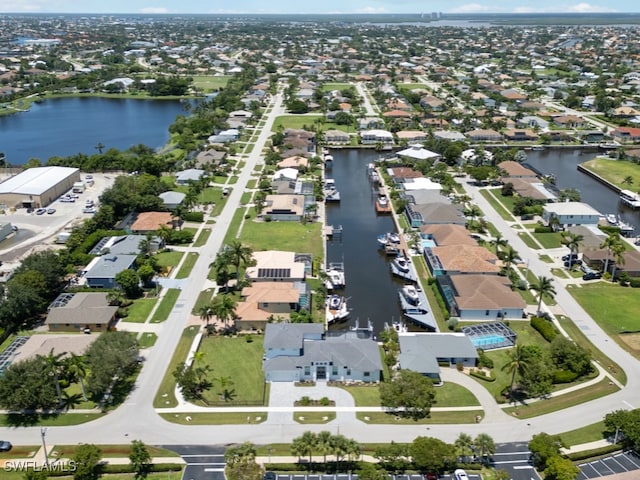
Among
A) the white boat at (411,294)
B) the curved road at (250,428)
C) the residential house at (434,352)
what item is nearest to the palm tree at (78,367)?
the curved road at (250,428)

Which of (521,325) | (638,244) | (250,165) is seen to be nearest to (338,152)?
(250,165)

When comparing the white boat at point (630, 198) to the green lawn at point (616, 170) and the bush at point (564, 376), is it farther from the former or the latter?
the bush at point (564, 376)

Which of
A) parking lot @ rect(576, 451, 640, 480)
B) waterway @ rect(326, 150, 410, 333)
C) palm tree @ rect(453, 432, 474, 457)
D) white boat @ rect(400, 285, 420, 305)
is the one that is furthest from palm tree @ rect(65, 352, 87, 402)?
parking lot @ rect(576, 451, 640, 480)

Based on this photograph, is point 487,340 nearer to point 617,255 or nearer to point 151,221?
point 617,255

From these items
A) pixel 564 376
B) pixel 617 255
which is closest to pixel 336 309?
pixel 564 376

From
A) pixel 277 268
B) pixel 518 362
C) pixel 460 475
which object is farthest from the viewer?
pixel 277 268

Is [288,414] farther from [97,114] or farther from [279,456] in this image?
[97,114]
